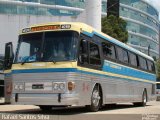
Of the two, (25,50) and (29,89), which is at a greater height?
(25,50)

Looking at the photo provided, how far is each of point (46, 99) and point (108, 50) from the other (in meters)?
4.56

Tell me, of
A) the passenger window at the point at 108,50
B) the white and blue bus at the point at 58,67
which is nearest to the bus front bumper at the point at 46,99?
the white and blue bus at the point at 58,67

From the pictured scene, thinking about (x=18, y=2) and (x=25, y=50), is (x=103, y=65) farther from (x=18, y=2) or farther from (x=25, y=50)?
(x=18, y=2)

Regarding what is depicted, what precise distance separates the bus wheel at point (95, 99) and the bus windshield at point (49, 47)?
7.21 feet

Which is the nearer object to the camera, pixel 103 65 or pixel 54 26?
pixel 54 26

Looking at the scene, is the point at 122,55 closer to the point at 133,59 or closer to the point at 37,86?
the point at 133,59

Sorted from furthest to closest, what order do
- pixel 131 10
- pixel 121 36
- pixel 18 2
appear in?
pixel 131 10
pixel 18 2
pixel 121 36

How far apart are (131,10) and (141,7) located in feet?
19.9

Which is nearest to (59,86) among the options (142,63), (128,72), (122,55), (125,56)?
(122,55)

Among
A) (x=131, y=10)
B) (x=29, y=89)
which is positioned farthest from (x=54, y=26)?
(x=131, y=10)

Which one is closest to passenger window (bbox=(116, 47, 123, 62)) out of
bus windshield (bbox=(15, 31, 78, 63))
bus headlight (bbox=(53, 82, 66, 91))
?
bus windshield (bbox=(15, 31, 78, 63))

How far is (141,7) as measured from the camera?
Answer: 11556cm

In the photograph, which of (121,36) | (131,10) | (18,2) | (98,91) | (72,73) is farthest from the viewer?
(131,10)

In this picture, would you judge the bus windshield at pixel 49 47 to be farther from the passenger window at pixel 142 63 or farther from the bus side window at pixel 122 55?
the passenger window at pixel 142 63
